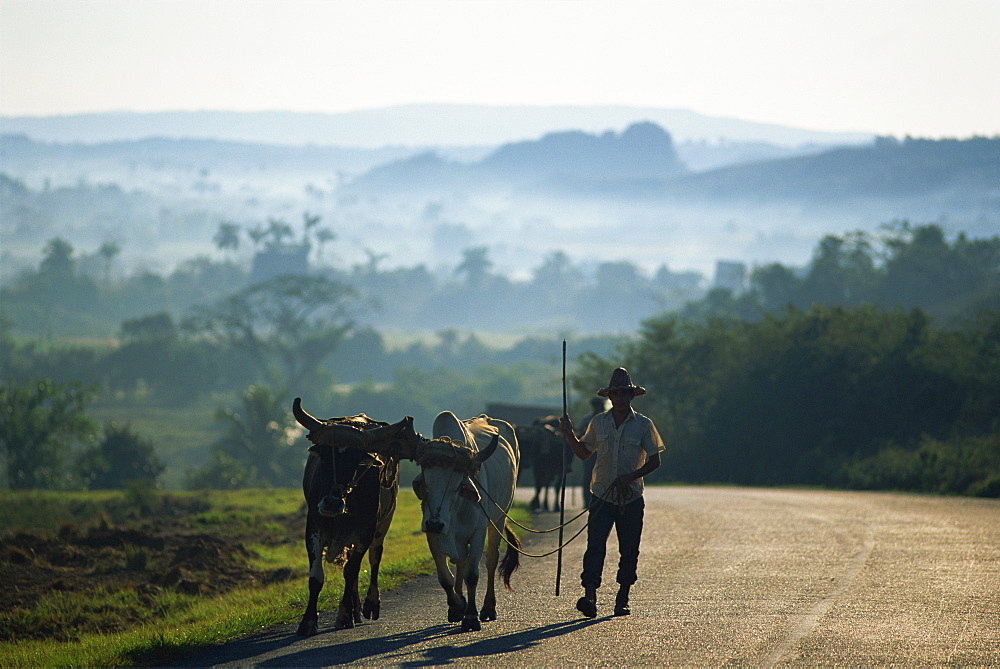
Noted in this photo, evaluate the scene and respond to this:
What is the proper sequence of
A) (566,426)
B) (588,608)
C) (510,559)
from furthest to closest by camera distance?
(510,559) < (566,426) < (588,608)

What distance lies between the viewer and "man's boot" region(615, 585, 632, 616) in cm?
1122

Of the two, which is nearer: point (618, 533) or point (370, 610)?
point (618, 533)

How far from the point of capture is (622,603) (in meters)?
11.3

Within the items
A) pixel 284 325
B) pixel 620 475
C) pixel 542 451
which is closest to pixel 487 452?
pixel 620 475

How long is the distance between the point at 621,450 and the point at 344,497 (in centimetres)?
273

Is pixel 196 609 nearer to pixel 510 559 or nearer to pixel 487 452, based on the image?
pixel 510 559

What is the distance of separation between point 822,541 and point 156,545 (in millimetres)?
15306

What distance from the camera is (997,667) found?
882 centimetres

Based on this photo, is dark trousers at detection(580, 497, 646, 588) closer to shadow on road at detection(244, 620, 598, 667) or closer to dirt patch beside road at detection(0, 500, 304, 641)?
shadow on road at detection(244, 620, 598, 667)

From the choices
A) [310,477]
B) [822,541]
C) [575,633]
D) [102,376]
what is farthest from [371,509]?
[102,376]

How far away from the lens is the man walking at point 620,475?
11.3m

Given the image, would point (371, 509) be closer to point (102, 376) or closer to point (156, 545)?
point (156, 545)

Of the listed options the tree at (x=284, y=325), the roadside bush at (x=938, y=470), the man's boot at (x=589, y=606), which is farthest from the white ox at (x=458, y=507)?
the tree at (x=284, y=325)

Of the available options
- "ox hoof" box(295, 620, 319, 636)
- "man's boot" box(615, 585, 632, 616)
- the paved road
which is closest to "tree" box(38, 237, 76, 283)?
the paved road
